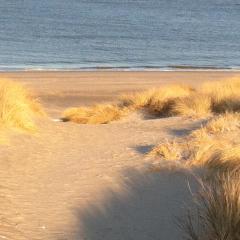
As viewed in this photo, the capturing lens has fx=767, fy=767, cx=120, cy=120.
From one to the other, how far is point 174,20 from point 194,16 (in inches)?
306

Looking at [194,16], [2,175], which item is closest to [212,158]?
[2,175]

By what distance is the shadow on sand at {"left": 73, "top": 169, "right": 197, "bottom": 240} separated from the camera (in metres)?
7.12

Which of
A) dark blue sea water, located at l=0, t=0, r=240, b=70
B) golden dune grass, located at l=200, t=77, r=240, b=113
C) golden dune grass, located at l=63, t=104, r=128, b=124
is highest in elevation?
golden dune grass, located at l=200, t=77, r=240, b=113

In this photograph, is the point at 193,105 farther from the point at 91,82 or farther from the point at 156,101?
the point at 91,82

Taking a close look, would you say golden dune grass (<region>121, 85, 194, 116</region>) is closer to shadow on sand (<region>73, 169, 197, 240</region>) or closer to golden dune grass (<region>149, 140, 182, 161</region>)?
golden dune grass (<region>149, 140, 182, 161</region>)

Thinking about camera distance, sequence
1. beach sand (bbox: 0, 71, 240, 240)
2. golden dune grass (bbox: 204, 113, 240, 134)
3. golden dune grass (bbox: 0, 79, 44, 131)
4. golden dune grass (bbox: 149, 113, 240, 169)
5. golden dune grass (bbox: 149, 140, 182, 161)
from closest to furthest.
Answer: beach sand (bbox: 0, 71, 240, 240) → golden dune grass (bbox: 149, 113, 240, 169) → golden dune grass (bbox: 149, 140, 182, 161) → golden dune grass (bbox: 204, 113, 240, 134) → golden dune grass (bbox: 0, 79, 44, 131)

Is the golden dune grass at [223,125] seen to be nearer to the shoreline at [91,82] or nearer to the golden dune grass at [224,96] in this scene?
the golden dune grass at [224,96]

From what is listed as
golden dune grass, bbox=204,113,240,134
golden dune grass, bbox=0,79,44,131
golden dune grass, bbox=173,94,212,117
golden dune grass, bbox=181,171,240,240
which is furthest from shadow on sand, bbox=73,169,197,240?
golden dune grass, bbox=173,94,212,117

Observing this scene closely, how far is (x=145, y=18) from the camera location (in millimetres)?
67625

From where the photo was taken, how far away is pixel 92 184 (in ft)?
29.9

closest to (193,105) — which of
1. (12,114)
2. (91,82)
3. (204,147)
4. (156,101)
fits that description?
(156,101)

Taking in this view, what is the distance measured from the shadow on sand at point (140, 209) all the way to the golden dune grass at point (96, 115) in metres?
7.09

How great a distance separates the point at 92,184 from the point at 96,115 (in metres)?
7.94

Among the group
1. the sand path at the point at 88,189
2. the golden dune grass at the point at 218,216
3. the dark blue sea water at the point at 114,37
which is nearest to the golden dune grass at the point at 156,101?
the sand path at the point at 88,189
